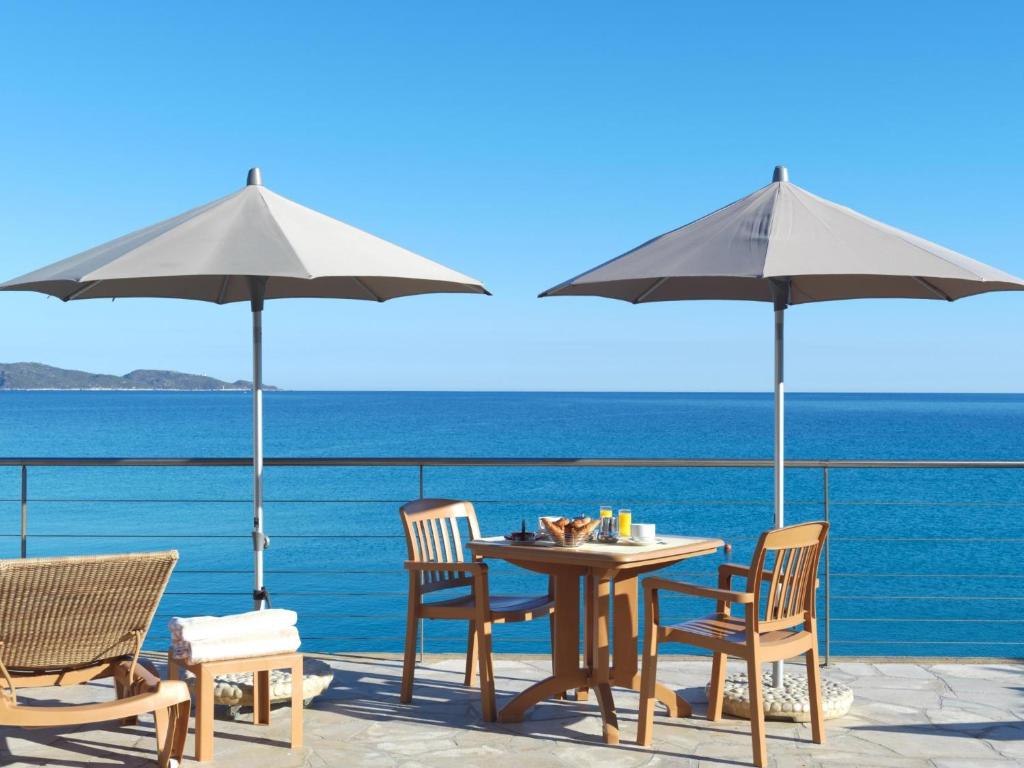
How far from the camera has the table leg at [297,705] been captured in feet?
12.8

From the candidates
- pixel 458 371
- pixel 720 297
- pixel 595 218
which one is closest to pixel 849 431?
pixel 458 371

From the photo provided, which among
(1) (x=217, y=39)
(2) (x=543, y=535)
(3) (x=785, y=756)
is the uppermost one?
(1) (x=217, y=39)

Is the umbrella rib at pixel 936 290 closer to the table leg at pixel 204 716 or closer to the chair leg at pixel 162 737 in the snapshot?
the table leg at pixel 204 716

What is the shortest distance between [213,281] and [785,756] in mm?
3350

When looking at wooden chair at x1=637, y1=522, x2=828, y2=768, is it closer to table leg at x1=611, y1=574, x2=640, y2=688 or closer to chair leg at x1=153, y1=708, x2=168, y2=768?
table leg at x1=611, y1=574, x2=640, y2=688

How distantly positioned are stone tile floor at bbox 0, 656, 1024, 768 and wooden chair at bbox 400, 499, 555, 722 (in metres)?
0.18

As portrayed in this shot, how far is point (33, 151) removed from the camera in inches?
674

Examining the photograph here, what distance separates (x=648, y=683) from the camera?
13.0 feet

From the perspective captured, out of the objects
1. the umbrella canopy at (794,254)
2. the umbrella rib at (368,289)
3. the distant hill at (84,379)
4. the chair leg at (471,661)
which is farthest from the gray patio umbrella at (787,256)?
the distant hill at (84,379)

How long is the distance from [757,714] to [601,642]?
724 mm

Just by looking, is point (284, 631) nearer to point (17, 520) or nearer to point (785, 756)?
point (785, 756)

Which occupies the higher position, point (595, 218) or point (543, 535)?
point (595, 218)

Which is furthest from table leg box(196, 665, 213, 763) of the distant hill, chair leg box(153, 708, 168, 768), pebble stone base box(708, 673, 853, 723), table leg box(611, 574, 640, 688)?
the distant hill

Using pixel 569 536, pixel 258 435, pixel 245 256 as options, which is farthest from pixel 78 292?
pixel 569 536
